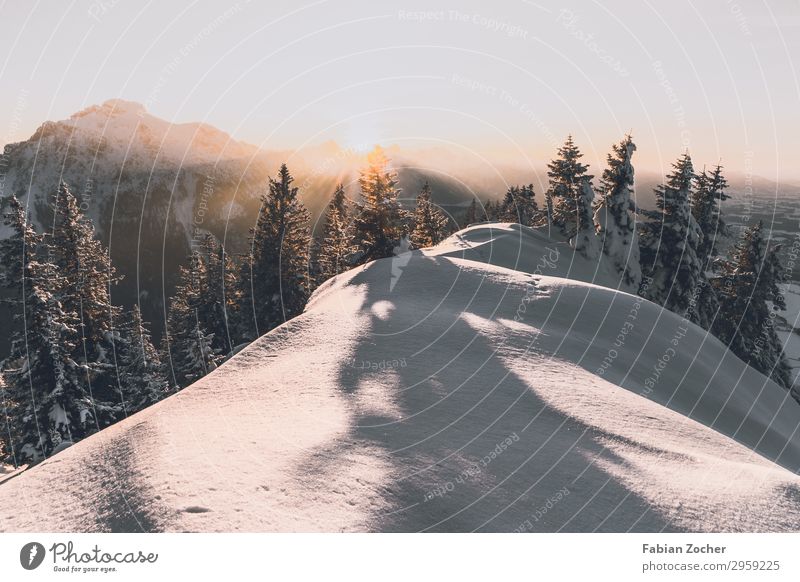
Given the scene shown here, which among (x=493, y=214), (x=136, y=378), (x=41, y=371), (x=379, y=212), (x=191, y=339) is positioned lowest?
(x=136, y=378)

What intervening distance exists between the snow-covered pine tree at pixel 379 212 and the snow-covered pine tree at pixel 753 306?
89.7ft

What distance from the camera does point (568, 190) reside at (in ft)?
158

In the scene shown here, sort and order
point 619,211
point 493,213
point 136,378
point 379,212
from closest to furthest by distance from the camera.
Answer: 1. point 136,378
2. point 379,212
3. point 619,211
4. point 493,213

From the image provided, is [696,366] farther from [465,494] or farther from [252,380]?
[252,380]

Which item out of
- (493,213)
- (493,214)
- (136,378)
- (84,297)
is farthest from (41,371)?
(493,213)

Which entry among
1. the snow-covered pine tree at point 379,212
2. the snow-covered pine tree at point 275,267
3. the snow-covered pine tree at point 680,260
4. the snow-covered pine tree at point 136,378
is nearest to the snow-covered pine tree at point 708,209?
the snow-covered pine tree at point 680,260

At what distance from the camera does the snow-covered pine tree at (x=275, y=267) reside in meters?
38.3

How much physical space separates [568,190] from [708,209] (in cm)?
1198

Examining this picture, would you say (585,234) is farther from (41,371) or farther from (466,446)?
(41,371)

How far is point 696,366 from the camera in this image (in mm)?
15844

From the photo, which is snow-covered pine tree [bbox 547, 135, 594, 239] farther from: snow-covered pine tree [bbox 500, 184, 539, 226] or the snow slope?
the snow slope

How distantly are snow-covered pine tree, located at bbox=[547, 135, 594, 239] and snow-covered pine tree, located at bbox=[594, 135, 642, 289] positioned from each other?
196 cm

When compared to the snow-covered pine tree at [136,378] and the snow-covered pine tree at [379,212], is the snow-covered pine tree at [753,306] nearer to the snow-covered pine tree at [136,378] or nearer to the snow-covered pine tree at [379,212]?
the snow-covered pine tree at [379,212]

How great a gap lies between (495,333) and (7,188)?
206m
